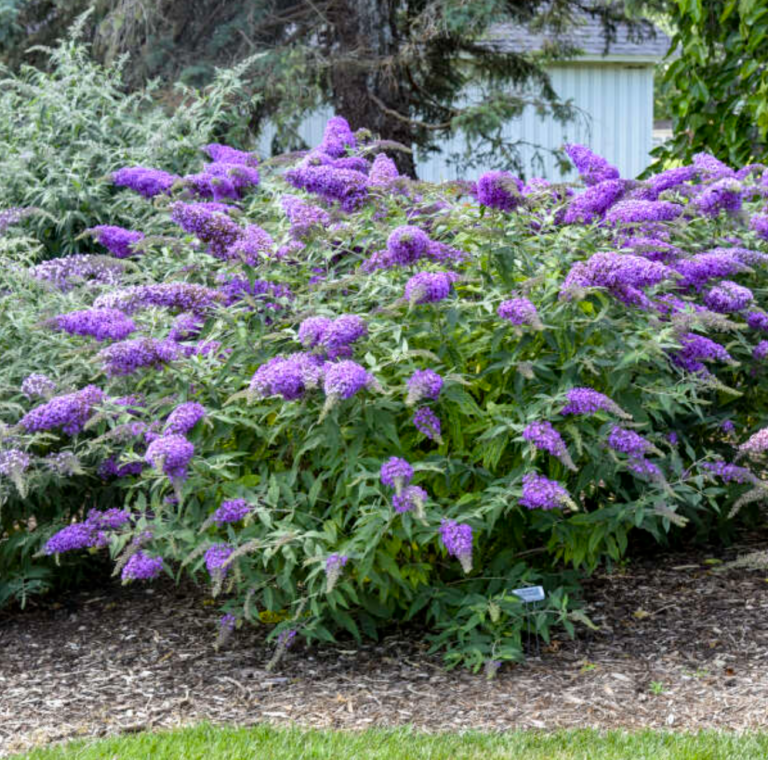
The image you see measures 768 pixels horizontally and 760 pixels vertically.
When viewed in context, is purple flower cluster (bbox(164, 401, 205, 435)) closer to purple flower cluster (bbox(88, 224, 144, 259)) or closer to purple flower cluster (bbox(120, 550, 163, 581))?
purple flower cluster (bbox(120, 550, 163, 581))

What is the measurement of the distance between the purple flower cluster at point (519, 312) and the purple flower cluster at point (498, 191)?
14.6 inches

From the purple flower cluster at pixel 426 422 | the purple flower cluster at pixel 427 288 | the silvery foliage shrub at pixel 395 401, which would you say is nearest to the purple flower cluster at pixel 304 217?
the silvery foliage shrub at pixel 395 401

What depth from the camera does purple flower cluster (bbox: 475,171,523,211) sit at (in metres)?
3.81

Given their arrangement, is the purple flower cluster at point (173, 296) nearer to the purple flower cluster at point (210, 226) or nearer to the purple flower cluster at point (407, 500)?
the purple flower cluster at point (210, 226)

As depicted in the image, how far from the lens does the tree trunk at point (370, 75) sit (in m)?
10.3

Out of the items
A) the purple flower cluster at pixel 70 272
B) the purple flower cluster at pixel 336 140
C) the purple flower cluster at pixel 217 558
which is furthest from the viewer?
the purple flower cluster at pixel 336 140

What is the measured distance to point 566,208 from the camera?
4.74m

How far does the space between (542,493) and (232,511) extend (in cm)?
107

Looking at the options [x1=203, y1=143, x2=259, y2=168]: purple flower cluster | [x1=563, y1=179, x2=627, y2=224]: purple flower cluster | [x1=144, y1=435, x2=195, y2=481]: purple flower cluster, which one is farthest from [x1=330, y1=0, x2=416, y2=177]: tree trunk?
[x1=144, y1=435, x2=195, y2=481]: purple flower cluster

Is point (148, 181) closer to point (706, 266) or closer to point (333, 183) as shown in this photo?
point (333, 183)

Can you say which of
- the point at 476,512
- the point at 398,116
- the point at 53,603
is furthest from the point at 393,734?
the point at 398,116

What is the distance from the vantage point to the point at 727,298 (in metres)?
4.48

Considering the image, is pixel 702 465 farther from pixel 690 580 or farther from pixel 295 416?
pixel 295 416

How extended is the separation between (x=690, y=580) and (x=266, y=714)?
2080mm
